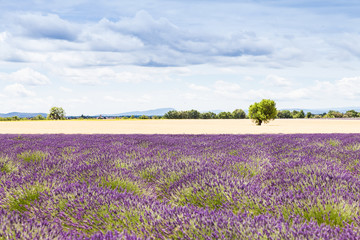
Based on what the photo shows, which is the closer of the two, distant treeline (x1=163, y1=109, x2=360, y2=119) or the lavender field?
the lavender field

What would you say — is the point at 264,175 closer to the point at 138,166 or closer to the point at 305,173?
the point at 305,173

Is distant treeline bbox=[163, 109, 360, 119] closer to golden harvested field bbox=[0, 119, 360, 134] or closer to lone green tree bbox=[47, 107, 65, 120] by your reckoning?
lone green tree bbox=[47, 107, 65, 120]

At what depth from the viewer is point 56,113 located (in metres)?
72.1

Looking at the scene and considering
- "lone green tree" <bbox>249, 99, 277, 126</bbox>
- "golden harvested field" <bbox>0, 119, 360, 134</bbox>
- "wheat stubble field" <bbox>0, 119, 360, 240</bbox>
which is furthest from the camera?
"lone green tree" <bbox>249, 99, 277, 126</bbox>

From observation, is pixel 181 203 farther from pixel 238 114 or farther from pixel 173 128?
pixel 238 114

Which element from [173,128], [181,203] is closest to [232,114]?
[173,128]

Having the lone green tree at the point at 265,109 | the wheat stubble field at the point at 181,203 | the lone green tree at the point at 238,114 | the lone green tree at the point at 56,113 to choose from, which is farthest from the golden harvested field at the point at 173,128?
the lone green tree at the point at 238,114

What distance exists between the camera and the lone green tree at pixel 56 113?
7139 centimetres

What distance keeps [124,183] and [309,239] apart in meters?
2.57

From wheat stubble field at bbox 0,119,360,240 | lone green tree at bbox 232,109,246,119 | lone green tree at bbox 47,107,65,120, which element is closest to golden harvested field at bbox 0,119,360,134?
wheat stubble field at bbox 0,119,360,240

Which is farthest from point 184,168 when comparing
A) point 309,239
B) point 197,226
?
point 309,239

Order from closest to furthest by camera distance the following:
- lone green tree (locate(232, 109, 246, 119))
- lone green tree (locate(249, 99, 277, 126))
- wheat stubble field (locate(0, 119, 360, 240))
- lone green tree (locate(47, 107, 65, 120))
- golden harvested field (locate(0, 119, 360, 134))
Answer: wheat stubble field (locate(0, 119, 360, 240))
golden harvested field (locate(0, 119, 360, 134))
lone green tree (locate(249, 99, 277, 126))
lone green tree (locate(47, 107, 65, 120))
lone green tree (locate(232, 109, 246, 119))

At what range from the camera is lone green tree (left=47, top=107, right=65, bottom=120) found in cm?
7139

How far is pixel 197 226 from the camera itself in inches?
94.7
